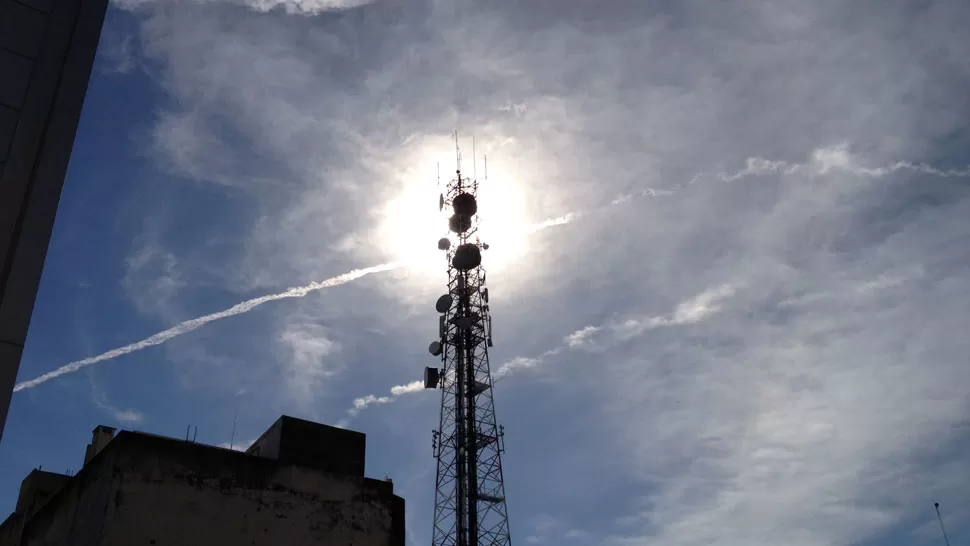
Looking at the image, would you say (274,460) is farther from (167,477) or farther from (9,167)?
(9,167)

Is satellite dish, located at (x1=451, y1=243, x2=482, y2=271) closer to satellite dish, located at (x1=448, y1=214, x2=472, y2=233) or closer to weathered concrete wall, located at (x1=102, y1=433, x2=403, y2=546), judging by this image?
satellite dish, located at (x1=448, y1=214, x2=472, y2=233)

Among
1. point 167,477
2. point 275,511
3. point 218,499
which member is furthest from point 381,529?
point 167,477

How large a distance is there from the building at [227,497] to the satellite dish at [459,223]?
1931cm

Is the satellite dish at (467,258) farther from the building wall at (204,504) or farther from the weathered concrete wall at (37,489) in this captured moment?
the weathered concrete wall at (37,489)

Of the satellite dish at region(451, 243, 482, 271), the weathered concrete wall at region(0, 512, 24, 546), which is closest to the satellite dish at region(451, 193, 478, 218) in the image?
the satellite dish at region(451, 243, 482, 271)

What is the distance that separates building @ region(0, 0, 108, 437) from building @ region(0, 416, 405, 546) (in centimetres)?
1381

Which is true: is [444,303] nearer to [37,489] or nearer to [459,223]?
[459,223]

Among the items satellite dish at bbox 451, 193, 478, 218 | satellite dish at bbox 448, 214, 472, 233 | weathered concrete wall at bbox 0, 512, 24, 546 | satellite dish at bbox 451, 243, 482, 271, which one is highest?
satellite dish at bbox 451, 193, 478, 218

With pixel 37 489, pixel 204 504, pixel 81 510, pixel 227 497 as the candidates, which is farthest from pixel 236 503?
pixel 37 489

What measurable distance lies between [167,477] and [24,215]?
14599 mm

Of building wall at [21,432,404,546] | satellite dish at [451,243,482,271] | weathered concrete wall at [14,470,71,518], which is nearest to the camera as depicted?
building wall at [21,432,404,546]

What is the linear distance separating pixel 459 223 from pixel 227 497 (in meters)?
24.0

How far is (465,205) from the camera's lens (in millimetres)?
42969

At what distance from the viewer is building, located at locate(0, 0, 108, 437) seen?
8.15 meters
